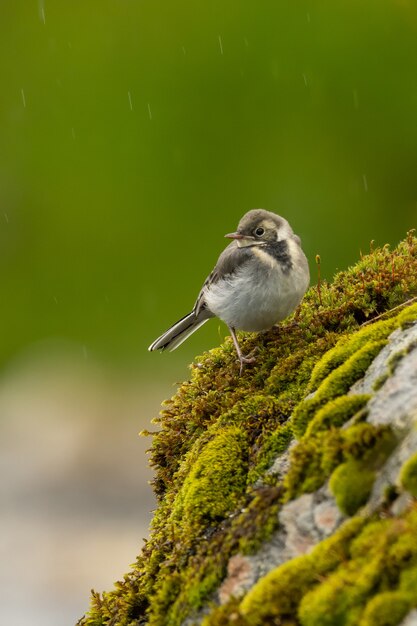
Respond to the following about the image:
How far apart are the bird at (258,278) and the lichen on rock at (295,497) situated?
769mm

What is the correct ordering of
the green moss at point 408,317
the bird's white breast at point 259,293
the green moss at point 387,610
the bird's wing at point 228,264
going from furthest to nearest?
the bird's wing at point 228,264
the bird's white breast at point 259,293
the green moss at point 408,317
the green moss at point 387,610

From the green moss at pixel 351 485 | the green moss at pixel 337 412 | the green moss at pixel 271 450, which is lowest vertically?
the green moss at pixel 351 485

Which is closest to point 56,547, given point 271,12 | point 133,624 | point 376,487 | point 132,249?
point 132,249

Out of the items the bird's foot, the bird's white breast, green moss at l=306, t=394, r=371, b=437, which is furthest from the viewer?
the bird's white breast

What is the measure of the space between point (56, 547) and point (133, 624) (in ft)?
22.8

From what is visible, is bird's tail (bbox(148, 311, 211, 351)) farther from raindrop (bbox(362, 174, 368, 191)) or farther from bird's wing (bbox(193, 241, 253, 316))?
raindrop (bbox(362, 174, 368, 191))

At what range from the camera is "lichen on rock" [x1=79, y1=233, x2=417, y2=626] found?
232 centimetres

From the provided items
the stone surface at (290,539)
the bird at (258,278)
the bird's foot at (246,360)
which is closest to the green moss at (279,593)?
the stone surface at (290,539)

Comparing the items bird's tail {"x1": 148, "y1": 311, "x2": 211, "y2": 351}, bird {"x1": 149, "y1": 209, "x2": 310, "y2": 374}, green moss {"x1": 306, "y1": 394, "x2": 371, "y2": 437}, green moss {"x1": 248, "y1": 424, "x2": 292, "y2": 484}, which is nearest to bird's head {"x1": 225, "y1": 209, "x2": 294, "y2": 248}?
bird {"x1": 149, "y1": 209, "x2": 310, "y2": 374}

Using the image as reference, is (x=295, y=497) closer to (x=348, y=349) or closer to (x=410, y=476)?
Result: (x=410, y=476)

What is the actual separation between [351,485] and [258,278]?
9.17ft

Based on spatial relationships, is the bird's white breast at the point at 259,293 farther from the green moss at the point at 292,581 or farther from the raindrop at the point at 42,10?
→ the raindrop at the point at 42,10

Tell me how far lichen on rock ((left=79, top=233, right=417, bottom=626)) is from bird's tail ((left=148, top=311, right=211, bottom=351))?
1586 millimetres

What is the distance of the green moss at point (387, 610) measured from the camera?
2082 millimetres
